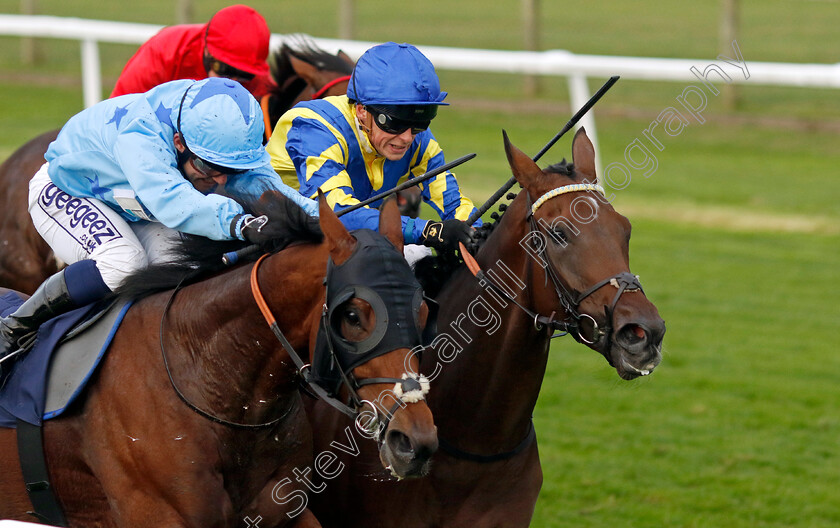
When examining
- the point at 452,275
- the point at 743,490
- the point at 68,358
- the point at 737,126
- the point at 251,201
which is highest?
the point at 737,126

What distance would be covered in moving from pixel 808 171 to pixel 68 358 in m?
9.63

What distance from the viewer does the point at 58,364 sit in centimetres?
323

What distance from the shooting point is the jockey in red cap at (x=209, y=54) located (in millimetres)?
5031

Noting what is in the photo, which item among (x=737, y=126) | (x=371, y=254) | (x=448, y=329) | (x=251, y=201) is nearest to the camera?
(x=371, y=254)

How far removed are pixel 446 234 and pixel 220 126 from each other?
808mm

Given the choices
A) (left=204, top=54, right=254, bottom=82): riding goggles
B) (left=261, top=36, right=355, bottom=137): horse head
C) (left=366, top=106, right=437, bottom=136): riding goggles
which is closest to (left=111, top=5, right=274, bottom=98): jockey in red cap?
(left=204, top=54, right=254, bottom=82): riding goggles

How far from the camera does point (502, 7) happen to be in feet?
66.7

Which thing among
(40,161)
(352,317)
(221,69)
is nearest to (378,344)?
(352,317)

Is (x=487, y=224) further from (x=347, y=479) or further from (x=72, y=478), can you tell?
(x=72, y=478)

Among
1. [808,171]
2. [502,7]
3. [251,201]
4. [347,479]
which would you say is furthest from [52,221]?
[502,7]

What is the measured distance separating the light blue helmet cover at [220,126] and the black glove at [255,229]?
258 mm

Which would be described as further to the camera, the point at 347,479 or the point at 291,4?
the point at 291,4

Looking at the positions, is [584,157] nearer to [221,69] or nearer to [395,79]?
[395,79]

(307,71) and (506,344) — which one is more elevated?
(307,71)
